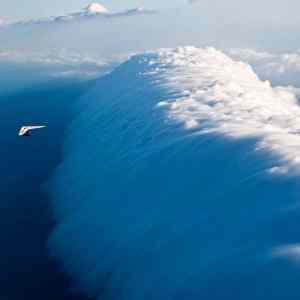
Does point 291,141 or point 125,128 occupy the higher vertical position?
point 291,141

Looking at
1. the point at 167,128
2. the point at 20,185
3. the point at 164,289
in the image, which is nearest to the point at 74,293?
the point at 164,289

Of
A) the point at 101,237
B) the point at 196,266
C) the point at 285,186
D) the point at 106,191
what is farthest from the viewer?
the point at 106,191

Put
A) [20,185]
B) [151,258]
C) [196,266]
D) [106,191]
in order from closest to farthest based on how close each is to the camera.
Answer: [196,266] < [151,258] < [106,191] < [20,185]

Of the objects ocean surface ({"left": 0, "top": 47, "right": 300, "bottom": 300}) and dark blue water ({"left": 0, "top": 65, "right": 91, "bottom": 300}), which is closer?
ocean surface ({"left": 0, "top": 47, "right": 300, "bottom": 300})

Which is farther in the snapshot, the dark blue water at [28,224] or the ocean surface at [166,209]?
the dark blue water at [28,224]

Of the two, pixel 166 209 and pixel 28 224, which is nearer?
pixel 166 209

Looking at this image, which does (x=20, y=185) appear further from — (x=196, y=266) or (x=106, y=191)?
(x=196, y=266)

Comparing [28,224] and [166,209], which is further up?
[166,209]

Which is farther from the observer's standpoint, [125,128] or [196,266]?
[125,128]
